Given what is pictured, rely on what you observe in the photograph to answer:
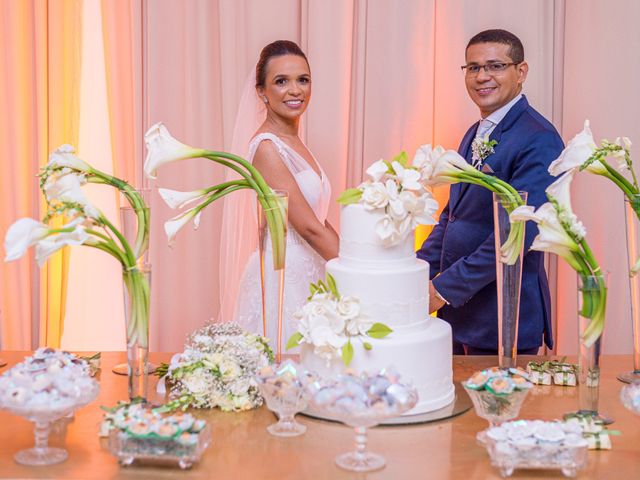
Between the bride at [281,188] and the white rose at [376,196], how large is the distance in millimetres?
1106

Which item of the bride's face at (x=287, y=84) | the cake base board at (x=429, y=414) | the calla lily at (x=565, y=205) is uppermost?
the bride's face at (x=287, y=84)

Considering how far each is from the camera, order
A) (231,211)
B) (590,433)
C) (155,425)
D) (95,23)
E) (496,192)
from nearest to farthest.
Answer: (155,425) → (590,433) → (496,192) → (231,211) → (95,23)

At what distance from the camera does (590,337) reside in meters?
2.19

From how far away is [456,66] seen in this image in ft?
13.9

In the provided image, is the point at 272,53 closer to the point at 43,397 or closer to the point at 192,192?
the point at 192,192

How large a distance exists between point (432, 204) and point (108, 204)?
2.65 metres

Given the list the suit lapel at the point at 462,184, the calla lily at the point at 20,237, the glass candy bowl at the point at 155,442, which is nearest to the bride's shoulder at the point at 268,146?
the suit lapel at the point at 462,184

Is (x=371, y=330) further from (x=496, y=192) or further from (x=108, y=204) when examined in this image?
(x=108, y=204)

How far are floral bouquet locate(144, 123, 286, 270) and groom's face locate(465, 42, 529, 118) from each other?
1478 mm

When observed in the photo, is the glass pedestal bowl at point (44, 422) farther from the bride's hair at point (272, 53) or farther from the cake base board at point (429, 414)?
the bride's hair at point (272, 53)

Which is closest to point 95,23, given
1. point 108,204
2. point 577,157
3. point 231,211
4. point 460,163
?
point 108,204

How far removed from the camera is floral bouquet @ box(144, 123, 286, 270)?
2.34m

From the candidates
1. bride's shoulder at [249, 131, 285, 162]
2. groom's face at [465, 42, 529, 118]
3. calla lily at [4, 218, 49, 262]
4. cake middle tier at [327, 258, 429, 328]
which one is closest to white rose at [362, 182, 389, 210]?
cake middle tier at [327, 258, 429, 328]

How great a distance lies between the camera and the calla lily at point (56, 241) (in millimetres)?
2004
